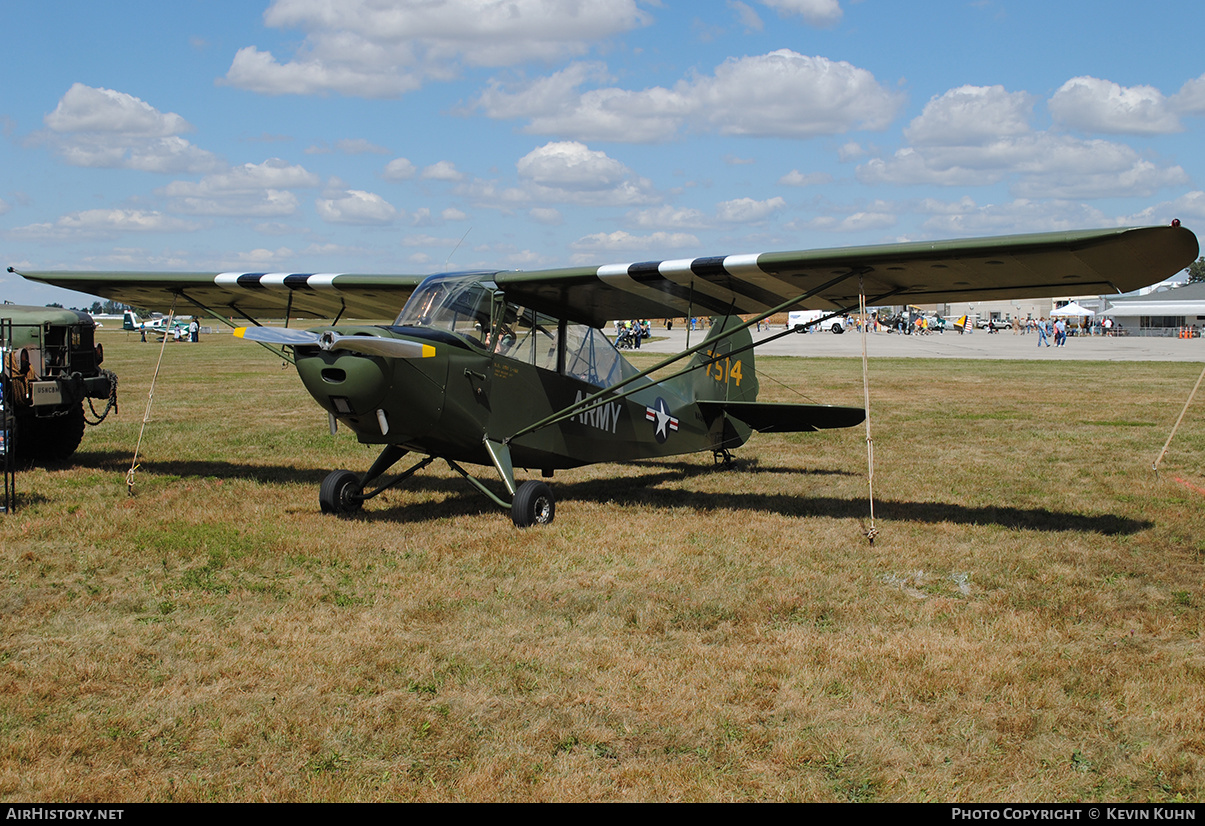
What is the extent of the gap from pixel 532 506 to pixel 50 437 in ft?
24.5

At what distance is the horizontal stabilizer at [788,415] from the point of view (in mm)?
10234

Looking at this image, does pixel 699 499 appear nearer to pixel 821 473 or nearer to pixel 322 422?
pixel 821 473

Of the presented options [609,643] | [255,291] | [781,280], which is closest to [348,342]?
[609,643]

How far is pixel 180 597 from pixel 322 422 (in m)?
11.5

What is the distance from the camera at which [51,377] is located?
11555 mm

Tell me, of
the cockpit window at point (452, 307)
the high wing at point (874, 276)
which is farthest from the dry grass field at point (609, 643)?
the high wing at point (874, 276)

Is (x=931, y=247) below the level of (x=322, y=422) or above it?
above

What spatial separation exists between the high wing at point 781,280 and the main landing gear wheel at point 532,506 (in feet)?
6.35

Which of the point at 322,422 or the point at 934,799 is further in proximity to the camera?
the point at 322,422

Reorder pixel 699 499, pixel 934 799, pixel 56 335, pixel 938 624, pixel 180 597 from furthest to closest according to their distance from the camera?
pixel 56 335 → pixel 699 499 → pixel 180 597 → pixel 938 624 → pixel 934 799

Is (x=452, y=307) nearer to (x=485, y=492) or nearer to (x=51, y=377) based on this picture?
(x=485, y=492)

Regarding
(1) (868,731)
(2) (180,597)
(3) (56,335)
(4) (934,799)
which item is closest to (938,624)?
(1) (868,731)

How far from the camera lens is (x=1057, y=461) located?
12.7m
